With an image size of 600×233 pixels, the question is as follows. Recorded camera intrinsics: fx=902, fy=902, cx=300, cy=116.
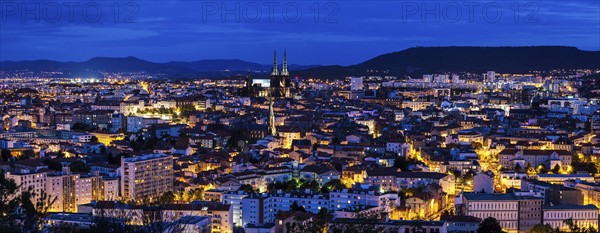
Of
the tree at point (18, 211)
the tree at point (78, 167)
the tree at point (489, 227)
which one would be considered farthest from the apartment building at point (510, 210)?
the tree at point (18, 211)

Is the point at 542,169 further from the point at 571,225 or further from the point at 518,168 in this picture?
the point at 571,225

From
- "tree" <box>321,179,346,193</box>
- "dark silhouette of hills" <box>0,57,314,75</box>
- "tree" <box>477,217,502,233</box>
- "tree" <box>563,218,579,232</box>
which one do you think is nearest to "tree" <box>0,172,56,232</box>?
"tree" <box>477,217,502,233</box>

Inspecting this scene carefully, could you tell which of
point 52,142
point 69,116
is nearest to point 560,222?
Answer: point 52,142

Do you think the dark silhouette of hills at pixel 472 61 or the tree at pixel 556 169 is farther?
the dark silhouette of hills at pixel 472 61

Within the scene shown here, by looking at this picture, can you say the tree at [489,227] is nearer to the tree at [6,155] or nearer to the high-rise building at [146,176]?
the high-rise building at [146,176]

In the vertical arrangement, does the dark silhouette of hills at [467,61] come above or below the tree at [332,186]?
above

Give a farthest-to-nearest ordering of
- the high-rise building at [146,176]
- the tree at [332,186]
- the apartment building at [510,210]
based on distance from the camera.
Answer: the high-rise building at [146,176], the tree at [332,186], the apartment building at [510,210]

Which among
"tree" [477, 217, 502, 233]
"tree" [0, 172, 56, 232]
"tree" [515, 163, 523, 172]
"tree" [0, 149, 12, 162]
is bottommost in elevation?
"tree" [477, 217, 502, 233]

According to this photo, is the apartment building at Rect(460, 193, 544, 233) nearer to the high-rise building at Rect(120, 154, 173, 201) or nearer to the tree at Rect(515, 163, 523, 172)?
the tree at Rect(515, 163, 523, 172)

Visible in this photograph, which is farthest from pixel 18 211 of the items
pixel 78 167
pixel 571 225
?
pixel 78 167
